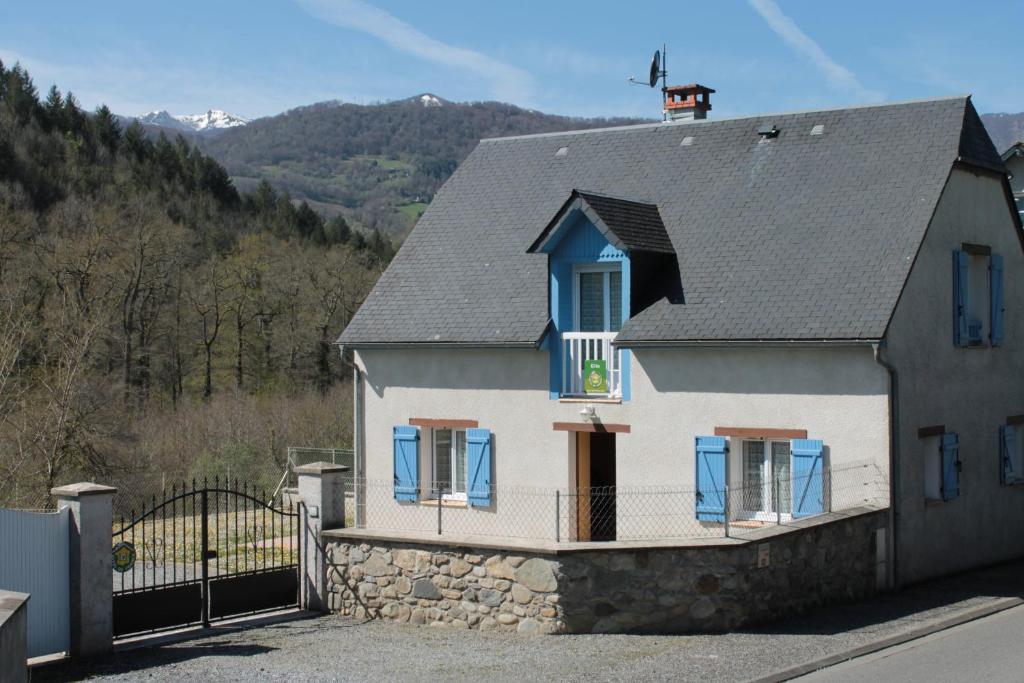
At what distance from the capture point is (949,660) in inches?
482

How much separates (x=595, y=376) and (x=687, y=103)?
23.9ft

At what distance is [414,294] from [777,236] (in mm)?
6337

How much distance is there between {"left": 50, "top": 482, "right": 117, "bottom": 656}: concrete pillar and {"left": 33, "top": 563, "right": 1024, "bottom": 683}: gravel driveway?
0.30 metres

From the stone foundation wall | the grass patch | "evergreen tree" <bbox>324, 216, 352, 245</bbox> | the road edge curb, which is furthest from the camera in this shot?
the grass patch

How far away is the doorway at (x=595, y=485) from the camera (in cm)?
1977

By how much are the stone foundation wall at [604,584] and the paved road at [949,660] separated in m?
1.70

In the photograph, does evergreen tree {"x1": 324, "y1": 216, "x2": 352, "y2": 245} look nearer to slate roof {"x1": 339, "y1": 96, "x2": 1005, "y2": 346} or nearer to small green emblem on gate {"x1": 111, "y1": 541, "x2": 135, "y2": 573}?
slate roof {"x1": 339, "y1": 96, "x2": 1005, "y2": 346}

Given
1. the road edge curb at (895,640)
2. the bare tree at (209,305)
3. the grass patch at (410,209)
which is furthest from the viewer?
the grass patch at (410,209)

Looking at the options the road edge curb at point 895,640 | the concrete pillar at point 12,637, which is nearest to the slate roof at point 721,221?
the road edge curb at point 895,640

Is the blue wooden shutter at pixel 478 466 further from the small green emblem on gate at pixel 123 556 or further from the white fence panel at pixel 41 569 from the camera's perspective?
the white fence panel at pixel 41 569

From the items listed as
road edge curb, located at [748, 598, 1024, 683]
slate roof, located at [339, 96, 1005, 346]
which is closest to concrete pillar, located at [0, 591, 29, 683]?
road edge curb, located at [748, 598, 1024, 683]

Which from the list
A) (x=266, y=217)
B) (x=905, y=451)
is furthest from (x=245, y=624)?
(x=266, y=217)

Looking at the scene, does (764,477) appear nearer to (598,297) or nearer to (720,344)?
(720,344)

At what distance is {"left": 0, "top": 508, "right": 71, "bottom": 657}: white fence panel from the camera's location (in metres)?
12.8
